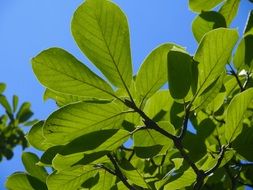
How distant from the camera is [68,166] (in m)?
1.19

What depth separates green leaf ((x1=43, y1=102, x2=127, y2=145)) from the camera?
3.63ft

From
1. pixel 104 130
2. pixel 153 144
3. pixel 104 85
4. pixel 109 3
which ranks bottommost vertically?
pixel 153 144

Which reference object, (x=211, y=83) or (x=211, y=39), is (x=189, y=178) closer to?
(x=211, y=83)

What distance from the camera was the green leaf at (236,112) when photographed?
3.84 ft

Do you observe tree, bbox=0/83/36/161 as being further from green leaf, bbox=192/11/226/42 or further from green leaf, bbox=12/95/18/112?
green leaf, bbox=192/11/226/42

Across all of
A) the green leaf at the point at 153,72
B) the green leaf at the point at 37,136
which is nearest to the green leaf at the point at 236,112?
the green leaf at the point at 153,72

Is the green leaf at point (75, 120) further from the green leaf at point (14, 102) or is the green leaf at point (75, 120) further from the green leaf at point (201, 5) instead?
the green leaf at point (14, 102)

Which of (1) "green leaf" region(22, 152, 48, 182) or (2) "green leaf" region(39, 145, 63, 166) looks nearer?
(2) "green leaf" region(39, 145, 63, 166)

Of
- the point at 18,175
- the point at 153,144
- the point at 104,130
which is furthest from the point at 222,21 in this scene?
the point at 18,175

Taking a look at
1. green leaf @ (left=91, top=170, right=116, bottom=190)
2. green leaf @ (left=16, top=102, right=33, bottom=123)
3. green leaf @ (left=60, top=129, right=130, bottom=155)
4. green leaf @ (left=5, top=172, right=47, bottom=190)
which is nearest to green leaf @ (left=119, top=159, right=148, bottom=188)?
green leaf @ (left=91, top=170, right=116, bottom=190)

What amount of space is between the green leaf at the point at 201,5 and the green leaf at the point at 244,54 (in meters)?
0.22

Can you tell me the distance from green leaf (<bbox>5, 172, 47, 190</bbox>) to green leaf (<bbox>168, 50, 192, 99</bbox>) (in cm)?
96

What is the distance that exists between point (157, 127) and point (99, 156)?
20 cm

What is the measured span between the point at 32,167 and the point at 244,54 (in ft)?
3.85
